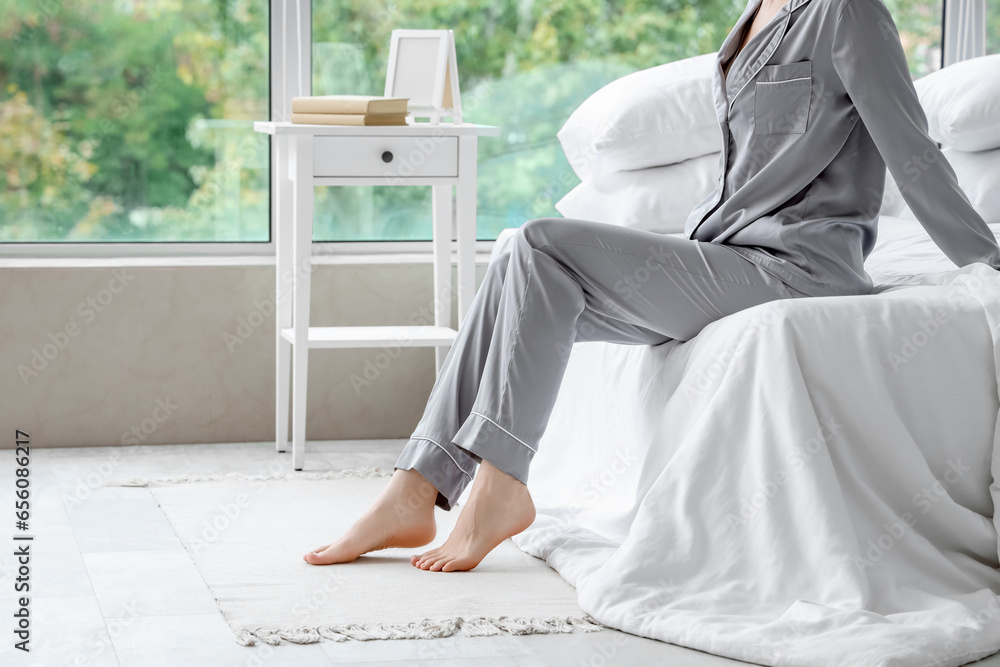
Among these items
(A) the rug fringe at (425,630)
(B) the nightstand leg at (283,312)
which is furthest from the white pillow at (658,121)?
(A) the rug fringe at (425,630)

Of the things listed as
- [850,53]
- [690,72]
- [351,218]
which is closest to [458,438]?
[850,53]

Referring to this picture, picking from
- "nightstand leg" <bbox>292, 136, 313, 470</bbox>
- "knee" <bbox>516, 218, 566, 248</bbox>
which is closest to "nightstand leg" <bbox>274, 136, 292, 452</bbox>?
"nightstand leg" <bbox>292, 136, 313, 470</bbox>

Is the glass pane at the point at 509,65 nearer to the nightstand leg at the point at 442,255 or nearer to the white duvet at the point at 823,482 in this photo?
the nightstand leg at the point at 442,255

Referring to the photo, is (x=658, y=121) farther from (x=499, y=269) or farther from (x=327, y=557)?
(x=327, y=557)

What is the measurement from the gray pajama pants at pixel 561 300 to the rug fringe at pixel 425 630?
250 millimetres

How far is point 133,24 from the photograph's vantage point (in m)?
2.79

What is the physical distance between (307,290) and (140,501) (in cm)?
55

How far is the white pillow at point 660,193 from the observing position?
238 centimetres

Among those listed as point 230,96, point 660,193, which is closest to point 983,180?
point 660,193

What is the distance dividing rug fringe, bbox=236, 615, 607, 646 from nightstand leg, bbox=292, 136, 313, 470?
3.34 feet

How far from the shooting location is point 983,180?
2.36 metres

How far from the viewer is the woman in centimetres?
160

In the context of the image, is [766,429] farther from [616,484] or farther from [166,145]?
[166,145]

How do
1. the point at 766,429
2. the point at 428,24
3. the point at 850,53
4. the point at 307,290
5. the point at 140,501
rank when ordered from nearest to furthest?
the point at 766,429
the point at 850,53
the point at 140,501
the point at 307,290
the point at 428,24
